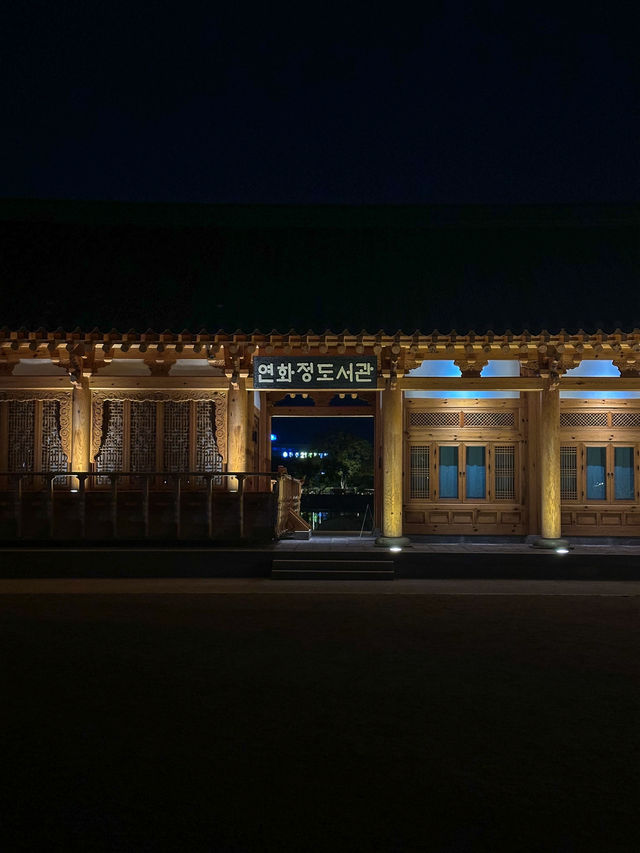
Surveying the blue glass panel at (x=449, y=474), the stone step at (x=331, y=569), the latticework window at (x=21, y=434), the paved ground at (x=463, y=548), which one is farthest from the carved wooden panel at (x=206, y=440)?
the blue glass panel at (x=449, y=474)

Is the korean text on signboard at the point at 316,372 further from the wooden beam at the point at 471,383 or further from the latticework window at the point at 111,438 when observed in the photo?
the latticework window at the point at 111,438

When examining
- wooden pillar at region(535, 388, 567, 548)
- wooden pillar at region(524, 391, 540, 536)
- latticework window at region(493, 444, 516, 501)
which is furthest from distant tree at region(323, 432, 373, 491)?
wooden pillar at region(535, 388, 567, 548)

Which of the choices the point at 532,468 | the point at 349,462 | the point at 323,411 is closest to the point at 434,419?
the point at 532,468

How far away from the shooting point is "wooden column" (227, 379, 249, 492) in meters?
14.4

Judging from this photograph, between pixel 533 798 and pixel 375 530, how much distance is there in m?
12.6

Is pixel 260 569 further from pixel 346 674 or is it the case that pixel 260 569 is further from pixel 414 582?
pixel 346 674

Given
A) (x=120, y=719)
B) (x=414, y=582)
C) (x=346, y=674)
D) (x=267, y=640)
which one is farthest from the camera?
(x=414, y=582)

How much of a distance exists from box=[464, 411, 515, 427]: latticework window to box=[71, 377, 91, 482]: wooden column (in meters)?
7.71

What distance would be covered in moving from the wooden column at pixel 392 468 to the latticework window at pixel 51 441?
6.14 meters

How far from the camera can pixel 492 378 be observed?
1443 cm

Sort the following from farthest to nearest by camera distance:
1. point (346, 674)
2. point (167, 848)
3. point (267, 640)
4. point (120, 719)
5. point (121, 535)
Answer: point (121, 535) < point (267, 640) < point (346, 674) < point (120, 719) < point (167, 848)

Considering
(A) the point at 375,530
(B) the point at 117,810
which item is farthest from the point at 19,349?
(B) the point at 117,810

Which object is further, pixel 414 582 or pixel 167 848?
pixel 414 582

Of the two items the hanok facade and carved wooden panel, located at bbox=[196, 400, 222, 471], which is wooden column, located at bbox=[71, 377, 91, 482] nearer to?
the hanok facade
